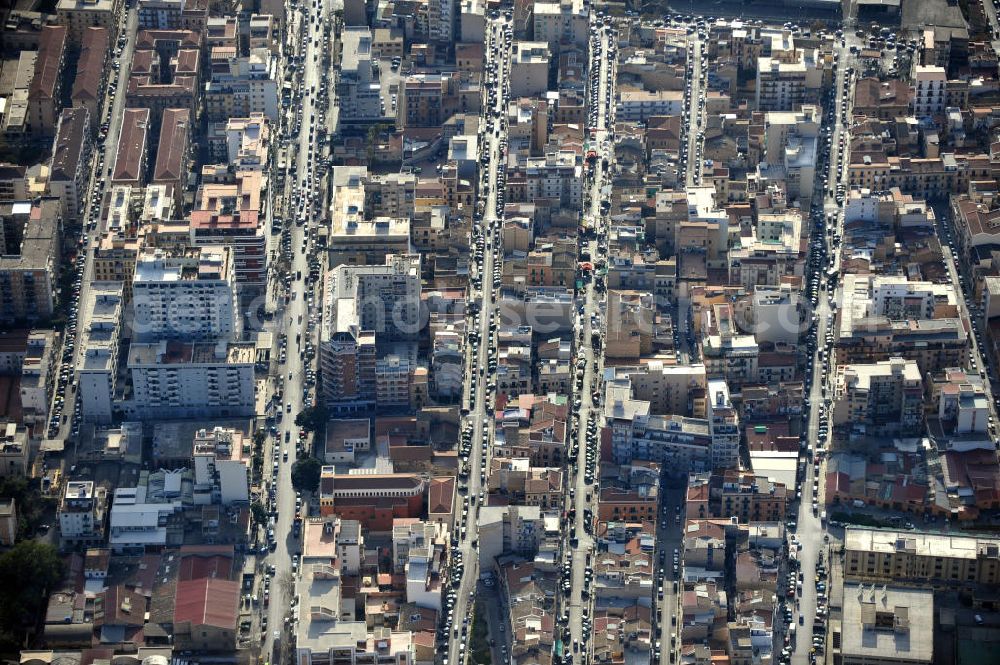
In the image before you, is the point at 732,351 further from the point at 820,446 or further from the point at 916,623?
the point at 916,623

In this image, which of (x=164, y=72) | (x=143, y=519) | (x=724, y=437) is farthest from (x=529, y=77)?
(x=143, y=519)

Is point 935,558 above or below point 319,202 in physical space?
below

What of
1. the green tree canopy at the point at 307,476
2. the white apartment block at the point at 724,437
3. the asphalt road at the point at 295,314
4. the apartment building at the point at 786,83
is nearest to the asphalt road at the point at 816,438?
the apartment building at the point at 786,83

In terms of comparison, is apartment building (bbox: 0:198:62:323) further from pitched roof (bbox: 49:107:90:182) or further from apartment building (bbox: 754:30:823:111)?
apartment building (bbox: 754:30:823:111)

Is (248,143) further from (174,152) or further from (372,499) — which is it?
(372,499)

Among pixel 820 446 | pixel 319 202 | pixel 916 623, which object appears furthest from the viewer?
pixel 319 202

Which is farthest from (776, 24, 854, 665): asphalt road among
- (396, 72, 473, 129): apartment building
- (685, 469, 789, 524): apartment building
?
(396, 72, 473, 129): apartment building

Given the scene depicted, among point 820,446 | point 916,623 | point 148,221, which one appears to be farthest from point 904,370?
point 148,221
